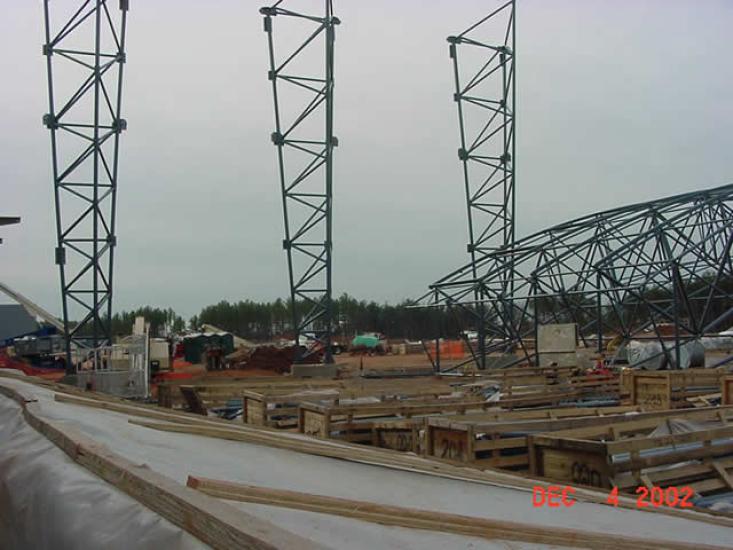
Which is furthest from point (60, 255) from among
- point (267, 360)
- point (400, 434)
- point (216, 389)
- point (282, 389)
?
point (400, 434)

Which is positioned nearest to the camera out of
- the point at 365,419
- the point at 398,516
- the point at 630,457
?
the point at 398,516

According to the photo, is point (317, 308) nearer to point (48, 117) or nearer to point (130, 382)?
point (130, 382)

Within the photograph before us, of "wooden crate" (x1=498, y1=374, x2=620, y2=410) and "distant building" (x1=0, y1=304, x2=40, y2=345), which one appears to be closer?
"wooden crate" (x1=498, y1=374, x2=620, y2=410)

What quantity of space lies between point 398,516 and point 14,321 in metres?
46.7

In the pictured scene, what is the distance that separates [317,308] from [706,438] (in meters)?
23.5

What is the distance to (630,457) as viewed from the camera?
24.7 feet

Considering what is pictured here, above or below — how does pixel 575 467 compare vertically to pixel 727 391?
below

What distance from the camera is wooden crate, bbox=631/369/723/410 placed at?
563 inches

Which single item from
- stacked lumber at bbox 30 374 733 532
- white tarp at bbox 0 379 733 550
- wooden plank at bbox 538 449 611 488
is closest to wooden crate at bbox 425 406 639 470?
wooden plank at bbox 538 449 611 488

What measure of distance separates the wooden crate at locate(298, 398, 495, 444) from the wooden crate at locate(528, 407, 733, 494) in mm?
3114

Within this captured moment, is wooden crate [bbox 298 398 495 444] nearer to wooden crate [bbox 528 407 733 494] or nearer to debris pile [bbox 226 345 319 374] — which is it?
wooden crate [bbox 528 407 733 494]

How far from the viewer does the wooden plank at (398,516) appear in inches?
137

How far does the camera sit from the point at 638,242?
24.5m

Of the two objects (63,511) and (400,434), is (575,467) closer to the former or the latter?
(400,434)
